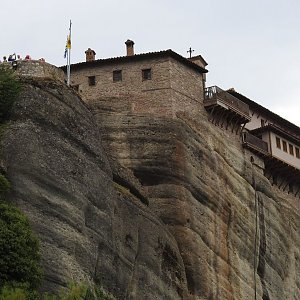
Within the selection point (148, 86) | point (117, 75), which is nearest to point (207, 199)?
point (148, 86)

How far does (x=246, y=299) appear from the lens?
184 ft

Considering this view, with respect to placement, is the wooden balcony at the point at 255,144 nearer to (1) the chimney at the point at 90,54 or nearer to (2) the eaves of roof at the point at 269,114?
(2) the eaves of roof at the point at 269,114

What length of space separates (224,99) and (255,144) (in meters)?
5.03

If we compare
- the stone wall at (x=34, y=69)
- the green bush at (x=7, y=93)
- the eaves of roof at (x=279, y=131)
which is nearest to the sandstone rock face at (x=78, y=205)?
the green bush at (x=7, y=93)

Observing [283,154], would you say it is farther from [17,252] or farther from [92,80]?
[17,252]

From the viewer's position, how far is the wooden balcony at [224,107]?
199 ft

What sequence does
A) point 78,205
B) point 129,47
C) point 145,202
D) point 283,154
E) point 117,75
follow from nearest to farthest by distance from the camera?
point 78,205
point 145,202
point 117,75
point 129,47
point 283,154

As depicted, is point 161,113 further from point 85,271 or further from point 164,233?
point 85,271

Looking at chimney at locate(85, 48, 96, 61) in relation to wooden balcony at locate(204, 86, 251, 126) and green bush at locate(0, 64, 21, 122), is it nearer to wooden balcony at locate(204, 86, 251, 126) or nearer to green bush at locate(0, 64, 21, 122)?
wooden balcony at locate(204, 86, 251, 126)

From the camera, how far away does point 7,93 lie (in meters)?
44.4

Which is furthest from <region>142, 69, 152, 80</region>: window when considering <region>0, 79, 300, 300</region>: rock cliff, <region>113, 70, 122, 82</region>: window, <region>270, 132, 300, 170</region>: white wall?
<region>270, 132, 300, 170</region>: white wall

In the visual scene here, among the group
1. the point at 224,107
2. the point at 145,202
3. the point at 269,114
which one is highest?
the point at 269,114

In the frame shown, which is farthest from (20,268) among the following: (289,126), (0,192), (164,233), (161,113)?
(289,126)

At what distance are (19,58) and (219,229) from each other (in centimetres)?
1621
